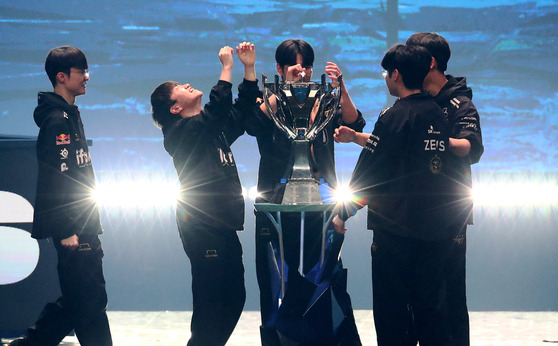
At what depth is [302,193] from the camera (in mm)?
2734

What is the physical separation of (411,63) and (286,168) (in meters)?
0.70

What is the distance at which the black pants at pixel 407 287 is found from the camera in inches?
108

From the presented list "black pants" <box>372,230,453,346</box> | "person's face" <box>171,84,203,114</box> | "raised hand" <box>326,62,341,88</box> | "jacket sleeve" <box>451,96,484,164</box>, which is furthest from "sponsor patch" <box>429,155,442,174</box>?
"person's face" <box>171,84,203,114</box>

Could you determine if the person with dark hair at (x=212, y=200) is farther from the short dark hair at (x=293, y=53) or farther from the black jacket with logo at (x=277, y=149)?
the short dark hair at (x=293, y=53)

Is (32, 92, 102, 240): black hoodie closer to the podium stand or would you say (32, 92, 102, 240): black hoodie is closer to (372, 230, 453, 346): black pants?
the podium stand

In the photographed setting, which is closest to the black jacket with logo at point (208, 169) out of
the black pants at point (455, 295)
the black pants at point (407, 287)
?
the black pants at point (407, 287)

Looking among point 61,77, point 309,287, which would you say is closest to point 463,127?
point 309,287

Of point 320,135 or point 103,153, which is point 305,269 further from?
point 103,153

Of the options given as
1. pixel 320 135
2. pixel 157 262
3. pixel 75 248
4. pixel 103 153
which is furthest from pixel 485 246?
pixel 103 153

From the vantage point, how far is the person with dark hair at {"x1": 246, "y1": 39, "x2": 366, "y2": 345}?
297 cm

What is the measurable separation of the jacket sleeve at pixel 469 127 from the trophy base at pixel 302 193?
61cm

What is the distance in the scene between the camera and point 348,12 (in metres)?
17.3

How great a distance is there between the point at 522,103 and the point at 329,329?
15.0 m

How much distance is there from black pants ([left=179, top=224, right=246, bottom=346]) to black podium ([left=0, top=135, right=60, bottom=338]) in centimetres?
129
